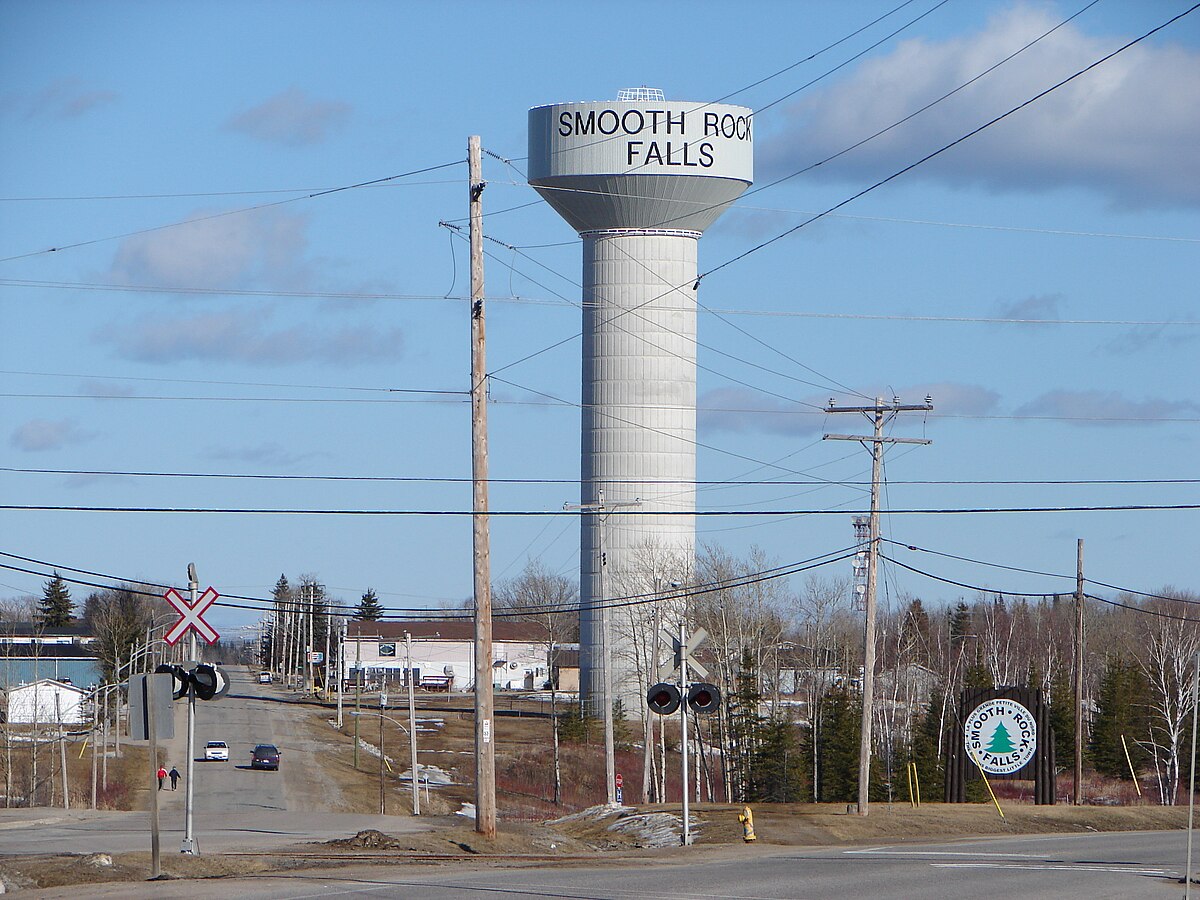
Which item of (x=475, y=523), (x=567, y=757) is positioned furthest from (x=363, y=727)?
(x=475, y=523)

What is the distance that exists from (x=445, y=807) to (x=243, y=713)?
53623 millimetres

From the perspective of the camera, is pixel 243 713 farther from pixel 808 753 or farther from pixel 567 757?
pixel 808 753

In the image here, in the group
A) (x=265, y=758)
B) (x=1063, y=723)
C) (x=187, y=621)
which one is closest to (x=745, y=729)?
(x=1063, y=723)

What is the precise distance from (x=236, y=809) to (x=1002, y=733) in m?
30.8

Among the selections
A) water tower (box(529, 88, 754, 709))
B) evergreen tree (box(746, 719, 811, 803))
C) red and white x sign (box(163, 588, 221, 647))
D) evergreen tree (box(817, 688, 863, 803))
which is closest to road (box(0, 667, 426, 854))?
red and white x sign (box(163, 588, 221, 647))

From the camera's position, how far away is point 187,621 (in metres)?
23.2

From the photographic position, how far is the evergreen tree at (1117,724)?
79.6 meters

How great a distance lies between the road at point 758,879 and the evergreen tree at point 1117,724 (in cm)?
5460

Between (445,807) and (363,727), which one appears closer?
(445,807)

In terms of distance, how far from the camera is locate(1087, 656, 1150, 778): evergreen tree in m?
79.6

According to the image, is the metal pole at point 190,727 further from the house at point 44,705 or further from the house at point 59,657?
the house at point 59,657

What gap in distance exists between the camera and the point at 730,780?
72.8m

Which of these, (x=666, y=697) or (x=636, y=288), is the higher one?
(x=636, y=288)

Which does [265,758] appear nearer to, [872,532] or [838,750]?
[838,750]
